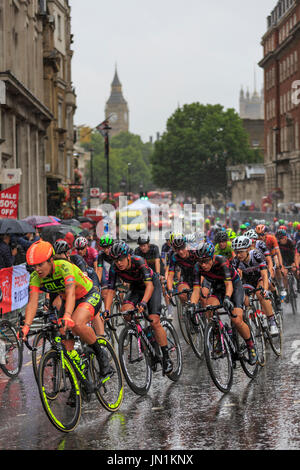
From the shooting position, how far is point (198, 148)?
336 ft

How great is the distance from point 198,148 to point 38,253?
313 ft

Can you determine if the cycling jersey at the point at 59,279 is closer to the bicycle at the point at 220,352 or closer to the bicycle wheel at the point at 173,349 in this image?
the bicycle at the point at 220,352

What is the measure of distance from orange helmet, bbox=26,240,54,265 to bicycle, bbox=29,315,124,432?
2.05 ft

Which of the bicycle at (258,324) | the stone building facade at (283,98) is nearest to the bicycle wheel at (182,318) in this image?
the bicycle at (258,324)

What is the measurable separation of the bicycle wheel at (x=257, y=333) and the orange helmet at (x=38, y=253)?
412 centimetres

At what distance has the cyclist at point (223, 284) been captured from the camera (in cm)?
1018

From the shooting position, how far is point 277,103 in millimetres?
81625

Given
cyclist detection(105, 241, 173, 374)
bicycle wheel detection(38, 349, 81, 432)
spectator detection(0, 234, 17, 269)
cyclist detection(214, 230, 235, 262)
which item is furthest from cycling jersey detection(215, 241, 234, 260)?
bicycle wheel detection(38, 349, 81, 432)

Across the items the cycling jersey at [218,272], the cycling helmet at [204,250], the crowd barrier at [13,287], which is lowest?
the crowd barrier at [13,287]

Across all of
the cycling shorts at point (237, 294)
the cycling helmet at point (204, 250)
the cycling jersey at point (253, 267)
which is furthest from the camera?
the cycling jersey at point (253, 267)

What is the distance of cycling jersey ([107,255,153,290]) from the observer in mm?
9984

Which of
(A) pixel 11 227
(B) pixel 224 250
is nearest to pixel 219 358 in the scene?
(B) pixel 224 250

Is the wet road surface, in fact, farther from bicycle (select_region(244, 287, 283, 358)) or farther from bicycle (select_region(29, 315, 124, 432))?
bicycle (select_region(244, 287, 283, 358))
